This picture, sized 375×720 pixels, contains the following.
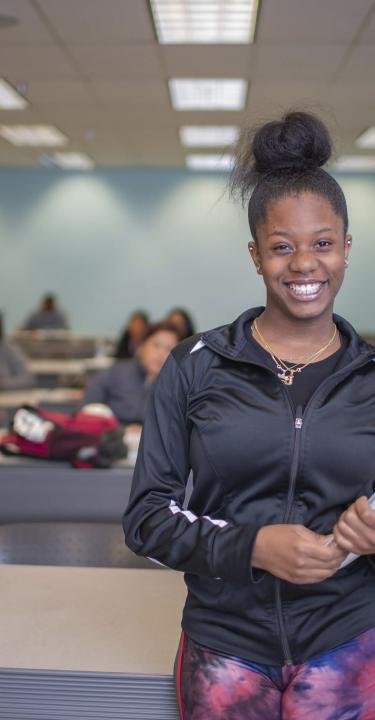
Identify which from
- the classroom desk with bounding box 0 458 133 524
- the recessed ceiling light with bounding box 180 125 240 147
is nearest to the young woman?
the classroom desk with bounding box 0 458 133 524

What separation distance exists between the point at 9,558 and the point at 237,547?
1.08m

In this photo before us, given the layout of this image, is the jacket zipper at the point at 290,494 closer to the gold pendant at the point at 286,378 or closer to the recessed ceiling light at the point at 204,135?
the gold pendant at the point at 286,378

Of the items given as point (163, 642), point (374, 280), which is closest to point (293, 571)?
point (163, 642)

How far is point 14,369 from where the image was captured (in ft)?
17.6

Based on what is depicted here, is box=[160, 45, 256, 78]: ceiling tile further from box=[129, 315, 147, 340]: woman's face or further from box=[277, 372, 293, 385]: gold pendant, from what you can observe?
box=[277, 372, 293, 385]: gold pendant

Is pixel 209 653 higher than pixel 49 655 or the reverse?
higher

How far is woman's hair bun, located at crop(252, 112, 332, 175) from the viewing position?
3.84 feet

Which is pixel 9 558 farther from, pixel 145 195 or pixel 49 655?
pixel 145 195

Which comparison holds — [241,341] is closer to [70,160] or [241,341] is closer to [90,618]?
[90,618]

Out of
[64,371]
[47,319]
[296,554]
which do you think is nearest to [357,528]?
[296,554]

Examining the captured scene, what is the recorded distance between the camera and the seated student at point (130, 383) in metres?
3.92

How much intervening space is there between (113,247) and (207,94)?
17.1ft

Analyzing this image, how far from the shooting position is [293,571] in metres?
1.00

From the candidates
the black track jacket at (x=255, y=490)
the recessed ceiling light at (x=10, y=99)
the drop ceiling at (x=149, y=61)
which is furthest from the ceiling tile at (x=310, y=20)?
the black track jacket at (x=255, y=490)
